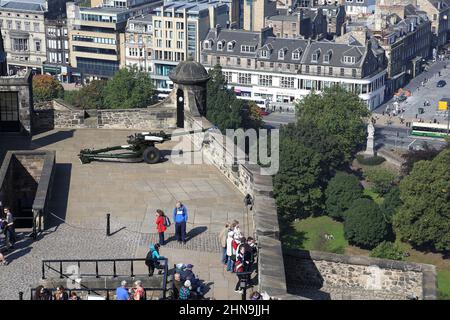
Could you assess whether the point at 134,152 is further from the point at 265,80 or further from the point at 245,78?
the point at 245,78

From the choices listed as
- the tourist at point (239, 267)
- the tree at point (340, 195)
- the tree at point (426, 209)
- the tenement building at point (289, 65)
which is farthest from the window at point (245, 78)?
the tourist at point (239, 267)

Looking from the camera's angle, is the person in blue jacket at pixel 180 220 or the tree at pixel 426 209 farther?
the tree at pixel 426 209

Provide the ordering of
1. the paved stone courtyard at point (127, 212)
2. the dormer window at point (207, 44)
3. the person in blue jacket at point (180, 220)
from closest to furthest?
the paved stone courtyard at point (127, 212) < the person in blue jacket at point (180, 220) < the dormer window at point (207, 44)

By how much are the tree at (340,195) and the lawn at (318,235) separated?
135 centimetres

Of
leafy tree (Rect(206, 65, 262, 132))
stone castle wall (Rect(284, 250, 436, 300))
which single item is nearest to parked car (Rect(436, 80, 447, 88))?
leafy tree (Rect(206, 65, 262, 132))

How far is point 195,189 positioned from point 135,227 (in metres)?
4.02

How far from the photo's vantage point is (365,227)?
319ft

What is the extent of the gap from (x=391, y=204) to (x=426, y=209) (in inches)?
315

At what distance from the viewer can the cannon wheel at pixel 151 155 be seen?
109 feet

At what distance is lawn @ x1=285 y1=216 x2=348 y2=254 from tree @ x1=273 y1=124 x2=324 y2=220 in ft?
4.94

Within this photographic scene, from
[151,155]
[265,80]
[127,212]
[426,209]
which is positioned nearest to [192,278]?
[127,212]

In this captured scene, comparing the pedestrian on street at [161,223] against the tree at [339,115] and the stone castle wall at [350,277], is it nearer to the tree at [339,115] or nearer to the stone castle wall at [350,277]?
the stone castle wall at [350,277]
